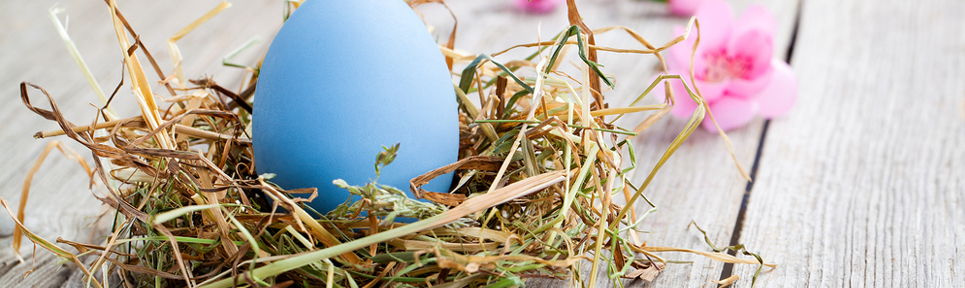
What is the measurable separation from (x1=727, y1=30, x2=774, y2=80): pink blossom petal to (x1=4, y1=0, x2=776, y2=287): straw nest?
28 cm

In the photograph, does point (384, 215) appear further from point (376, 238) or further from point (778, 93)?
point (778, 93)

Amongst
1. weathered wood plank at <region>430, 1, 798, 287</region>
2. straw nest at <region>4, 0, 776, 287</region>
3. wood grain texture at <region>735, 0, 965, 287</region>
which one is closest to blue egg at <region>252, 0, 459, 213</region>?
straw nest at <region>4, 0, 776, 287</region>

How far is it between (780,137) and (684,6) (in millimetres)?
410

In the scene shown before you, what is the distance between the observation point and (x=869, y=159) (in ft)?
2.41

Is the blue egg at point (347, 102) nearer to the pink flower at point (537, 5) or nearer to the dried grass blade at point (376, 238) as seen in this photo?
the dried grass blade at point (376, 238)

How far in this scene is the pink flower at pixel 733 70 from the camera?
2.54ft

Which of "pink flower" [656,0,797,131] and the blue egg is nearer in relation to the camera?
the blue egg

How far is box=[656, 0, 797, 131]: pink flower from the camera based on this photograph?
773 mm

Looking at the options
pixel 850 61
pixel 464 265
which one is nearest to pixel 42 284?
pixel 464 265

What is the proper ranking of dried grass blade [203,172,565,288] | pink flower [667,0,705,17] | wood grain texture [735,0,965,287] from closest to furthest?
1. dried grass blade [203,172,565,288]
2. wood grain texture [735,0,965,287]
3. pink flower [667,0,705,17]

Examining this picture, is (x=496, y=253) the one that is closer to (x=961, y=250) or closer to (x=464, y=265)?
(x=464, y=265)

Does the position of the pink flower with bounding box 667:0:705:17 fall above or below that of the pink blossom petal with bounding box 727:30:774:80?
below

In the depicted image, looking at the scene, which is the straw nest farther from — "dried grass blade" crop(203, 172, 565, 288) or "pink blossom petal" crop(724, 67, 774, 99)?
"pink blossom petal" crop(724, 67, 774, 99)

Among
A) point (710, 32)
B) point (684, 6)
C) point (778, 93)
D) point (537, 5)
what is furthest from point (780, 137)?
point (537, 5)
